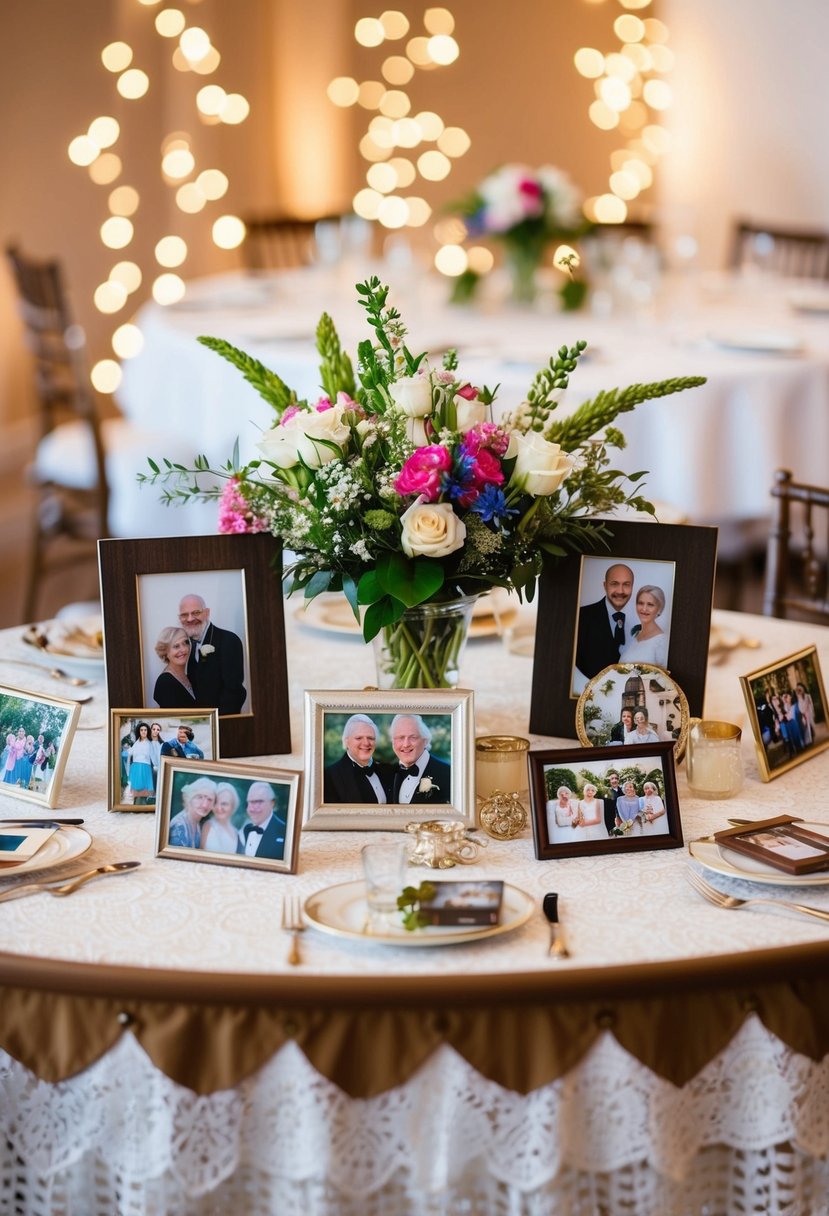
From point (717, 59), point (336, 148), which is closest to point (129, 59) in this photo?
point (336, 148)

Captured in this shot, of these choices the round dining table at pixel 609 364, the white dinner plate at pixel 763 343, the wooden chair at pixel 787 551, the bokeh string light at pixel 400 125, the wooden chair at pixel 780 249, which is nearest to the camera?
the wooden chair at pixel 787 551

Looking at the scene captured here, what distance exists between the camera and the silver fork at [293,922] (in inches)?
46.2

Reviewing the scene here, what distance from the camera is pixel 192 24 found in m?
5.71

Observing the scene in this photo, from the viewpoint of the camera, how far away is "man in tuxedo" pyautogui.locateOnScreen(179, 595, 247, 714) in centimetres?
157

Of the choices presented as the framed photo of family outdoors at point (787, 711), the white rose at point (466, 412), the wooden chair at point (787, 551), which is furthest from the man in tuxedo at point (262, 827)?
the wooden chair at point (787, 551)

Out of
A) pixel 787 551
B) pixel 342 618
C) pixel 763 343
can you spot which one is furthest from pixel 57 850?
pixel 763 343

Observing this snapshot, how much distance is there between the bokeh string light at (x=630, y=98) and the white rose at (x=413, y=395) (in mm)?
A: 5663

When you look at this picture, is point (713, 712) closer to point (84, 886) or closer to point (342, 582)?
point (342, 582)

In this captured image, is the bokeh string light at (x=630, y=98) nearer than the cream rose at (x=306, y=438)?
No

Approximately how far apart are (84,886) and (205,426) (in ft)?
8.77

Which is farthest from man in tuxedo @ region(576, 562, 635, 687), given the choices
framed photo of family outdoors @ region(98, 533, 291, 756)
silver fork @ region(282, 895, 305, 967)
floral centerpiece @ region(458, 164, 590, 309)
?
floral centerpiece @ region(458, 164, 590, 309)

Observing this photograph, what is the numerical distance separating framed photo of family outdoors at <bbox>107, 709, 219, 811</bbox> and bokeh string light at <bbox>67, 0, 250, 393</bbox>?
3.97 meters

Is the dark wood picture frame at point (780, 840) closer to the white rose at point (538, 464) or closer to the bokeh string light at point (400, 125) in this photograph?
the white rose at point (538, 464)

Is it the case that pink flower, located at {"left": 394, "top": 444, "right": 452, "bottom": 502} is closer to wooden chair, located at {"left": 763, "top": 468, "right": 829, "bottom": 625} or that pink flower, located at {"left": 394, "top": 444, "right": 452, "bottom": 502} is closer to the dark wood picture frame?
the dark wood picture frame
